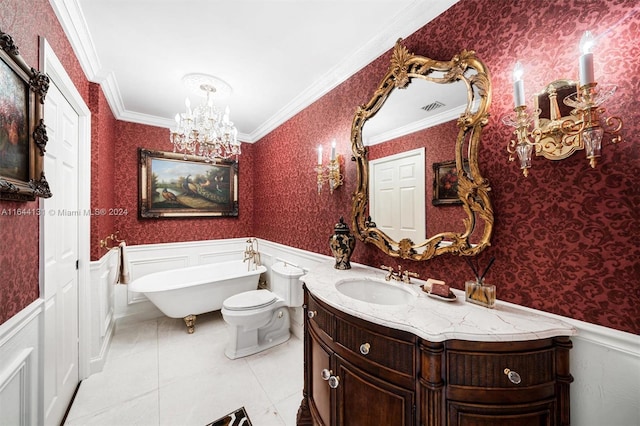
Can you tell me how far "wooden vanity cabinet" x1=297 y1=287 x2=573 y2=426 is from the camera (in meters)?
0.87

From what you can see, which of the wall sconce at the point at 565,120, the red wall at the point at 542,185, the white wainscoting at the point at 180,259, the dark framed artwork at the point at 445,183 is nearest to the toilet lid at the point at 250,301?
the white wainscoting at the point at 180,259

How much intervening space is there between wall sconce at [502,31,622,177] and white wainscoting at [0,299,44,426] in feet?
7.47

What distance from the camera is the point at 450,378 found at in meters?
0.89

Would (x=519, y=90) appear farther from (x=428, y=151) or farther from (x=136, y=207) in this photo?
(x=136, y=207)

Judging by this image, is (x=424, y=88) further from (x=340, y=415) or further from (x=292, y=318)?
(x=292, y=318)

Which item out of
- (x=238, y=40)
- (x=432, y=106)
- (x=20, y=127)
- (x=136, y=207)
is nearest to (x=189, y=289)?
(x=136, y=207)

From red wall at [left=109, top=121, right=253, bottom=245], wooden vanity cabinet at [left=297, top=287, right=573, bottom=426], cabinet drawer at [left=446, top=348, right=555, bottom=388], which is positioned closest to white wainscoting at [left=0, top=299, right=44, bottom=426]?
wooden vanity cabinet at [left=297, top=287, right=573, bottom=426]

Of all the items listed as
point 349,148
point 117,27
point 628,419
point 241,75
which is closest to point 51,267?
point 117,27

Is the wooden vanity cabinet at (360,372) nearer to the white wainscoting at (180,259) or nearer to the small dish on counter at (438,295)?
the small dish on counter at (438,295)

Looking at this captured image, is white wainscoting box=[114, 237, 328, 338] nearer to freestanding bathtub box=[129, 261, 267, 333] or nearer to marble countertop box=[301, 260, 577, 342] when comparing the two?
freestanding bathtub box=[129, 261, 267, 333]

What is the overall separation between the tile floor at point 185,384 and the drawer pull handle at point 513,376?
4.65ft

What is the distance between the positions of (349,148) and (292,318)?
2.00m

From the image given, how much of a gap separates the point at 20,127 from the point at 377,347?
185cm

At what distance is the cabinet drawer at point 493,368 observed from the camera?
869 millimetres
